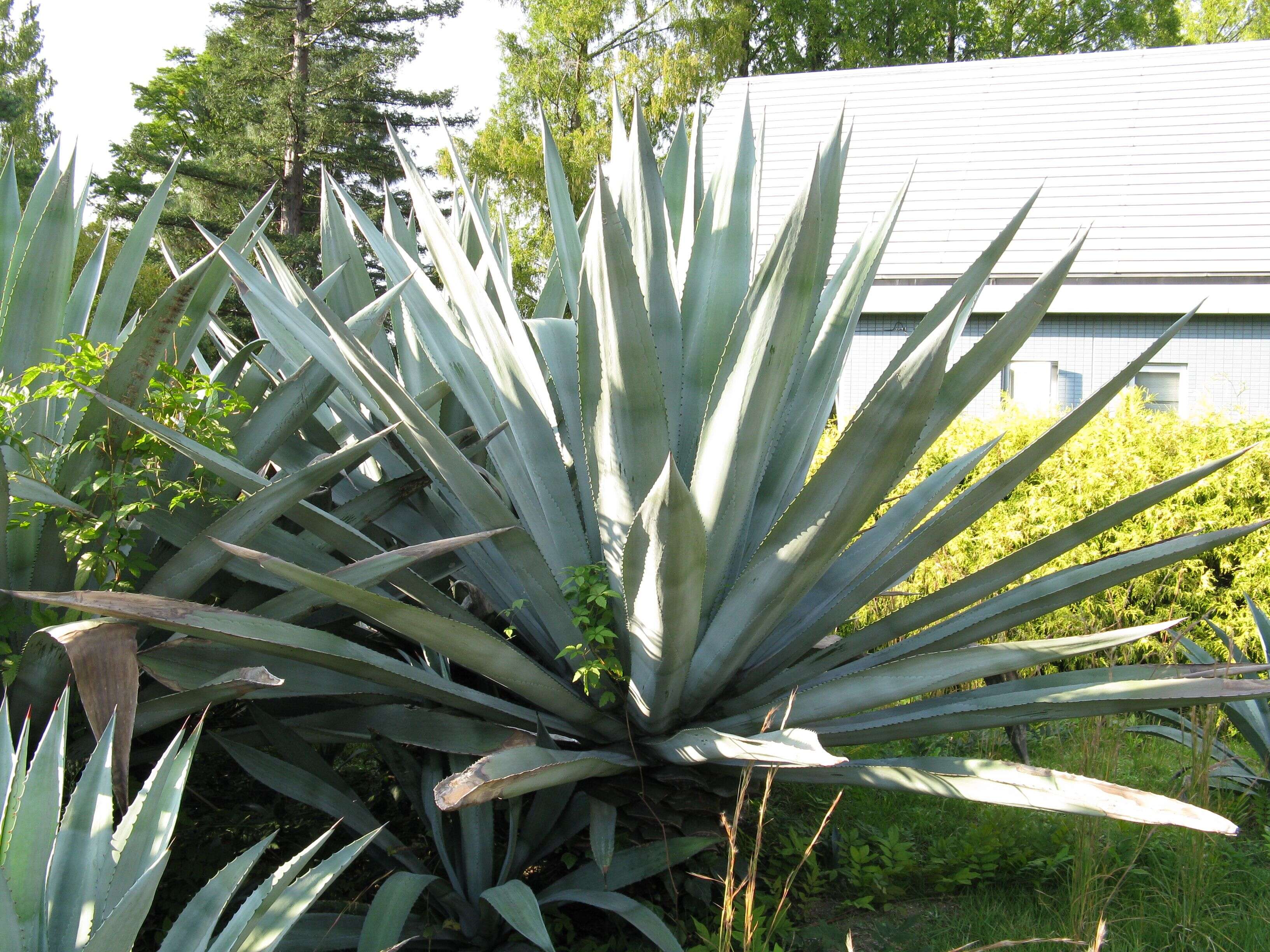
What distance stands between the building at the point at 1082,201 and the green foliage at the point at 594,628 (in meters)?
8.41

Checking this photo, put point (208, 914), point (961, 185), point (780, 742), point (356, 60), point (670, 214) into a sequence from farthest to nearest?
point (356, 60) < point (961, 185) < point (670, 214) < point (780, 742) < point (208, 914)

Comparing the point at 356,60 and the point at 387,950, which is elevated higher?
the point at 356,60

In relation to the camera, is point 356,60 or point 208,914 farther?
point 356,60

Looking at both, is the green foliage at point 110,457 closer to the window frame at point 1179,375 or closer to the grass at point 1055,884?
the grass at point 1055,884

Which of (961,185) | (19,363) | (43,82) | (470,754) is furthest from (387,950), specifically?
(43,82)

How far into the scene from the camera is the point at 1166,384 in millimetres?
10461

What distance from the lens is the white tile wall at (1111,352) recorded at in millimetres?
9977

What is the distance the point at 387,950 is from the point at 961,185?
11699 millimetres

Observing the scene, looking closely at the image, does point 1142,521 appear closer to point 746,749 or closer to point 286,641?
point 746,749

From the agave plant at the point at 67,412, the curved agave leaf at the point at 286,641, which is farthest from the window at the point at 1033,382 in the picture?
the agave plant at the point at 67,412

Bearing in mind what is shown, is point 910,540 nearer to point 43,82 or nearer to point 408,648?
point 408,648

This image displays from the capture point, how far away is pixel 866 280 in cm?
276

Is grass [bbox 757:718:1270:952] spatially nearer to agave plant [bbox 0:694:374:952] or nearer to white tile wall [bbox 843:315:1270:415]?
agave plant [bbox 0:694:374:952]

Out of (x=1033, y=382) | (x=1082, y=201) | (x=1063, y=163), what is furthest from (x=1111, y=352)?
(x=1063, y=163)
